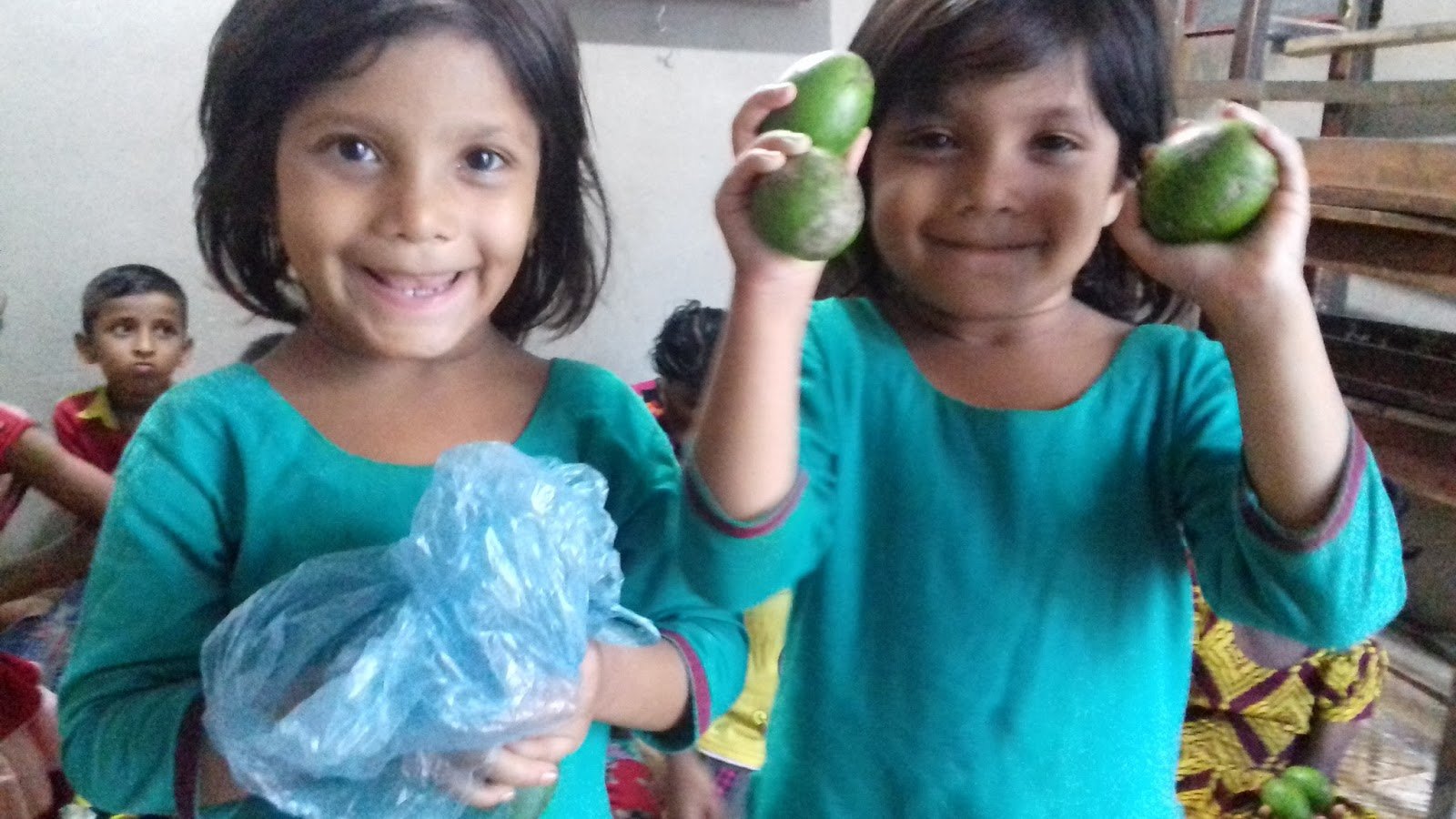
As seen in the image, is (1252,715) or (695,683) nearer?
(695,683)

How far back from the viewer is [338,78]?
69cm

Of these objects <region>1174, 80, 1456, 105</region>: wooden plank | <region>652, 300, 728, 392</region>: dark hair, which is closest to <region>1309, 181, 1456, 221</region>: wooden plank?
<region>1174, 80, 1456, 105</region>: wooden plank

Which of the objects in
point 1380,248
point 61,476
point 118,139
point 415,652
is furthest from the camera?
point 118,139

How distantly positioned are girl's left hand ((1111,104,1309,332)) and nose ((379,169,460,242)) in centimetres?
47

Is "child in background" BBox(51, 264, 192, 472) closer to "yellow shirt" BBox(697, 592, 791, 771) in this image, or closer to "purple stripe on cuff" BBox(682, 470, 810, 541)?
"yellow shirt" BBox(697, 592, 791, 771)

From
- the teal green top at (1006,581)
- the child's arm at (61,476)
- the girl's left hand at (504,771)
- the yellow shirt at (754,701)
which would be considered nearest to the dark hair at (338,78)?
the teal green top at (1006,581)

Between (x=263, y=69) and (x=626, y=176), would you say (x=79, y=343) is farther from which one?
(x=263, y=69)

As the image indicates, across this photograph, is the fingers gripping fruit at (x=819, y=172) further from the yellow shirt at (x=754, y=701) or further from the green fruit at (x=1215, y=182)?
the yellow shirt at (x=754, y=701)

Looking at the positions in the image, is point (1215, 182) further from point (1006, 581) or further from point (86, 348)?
point (86, 348)

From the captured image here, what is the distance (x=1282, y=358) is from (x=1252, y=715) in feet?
4.57

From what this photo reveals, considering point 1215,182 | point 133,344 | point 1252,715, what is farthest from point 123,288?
point 1252,715

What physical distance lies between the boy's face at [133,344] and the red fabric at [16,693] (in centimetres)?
69

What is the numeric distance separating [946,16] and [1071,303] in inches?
9.6

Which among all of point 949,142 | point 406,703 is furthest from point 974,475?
point 406,703
